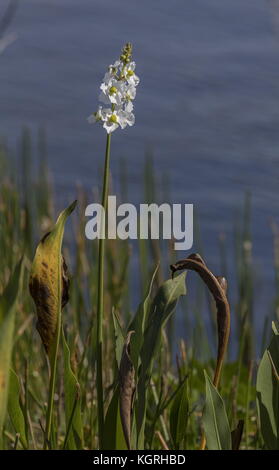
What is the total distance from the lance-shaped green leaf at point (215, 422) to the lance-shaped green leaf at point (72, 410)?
5.1 inches

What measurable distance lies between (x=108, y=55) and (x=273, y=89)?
1.72 feet

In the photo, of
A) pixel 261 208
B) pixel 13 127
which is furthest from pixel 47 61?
pixel 261 208

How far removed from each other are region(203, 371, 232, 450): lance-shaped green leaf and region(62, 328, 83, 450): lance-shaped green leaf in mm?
131

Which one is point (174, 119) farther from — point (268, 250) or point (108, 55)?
point (268, 250)

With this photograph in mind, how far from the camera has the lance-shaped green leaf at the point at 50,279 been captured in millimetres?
996

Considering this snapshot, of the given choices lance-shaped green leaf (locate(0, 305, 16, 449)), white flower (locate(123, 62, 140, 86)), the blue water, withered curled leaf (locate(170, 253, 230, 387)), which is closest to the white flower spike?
white flower (locate(123, 62, 140, 86))

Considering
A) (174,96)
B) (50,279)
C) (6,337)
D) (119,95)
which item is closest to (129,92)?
(119,95)

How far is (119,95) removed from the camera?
100 centimetres

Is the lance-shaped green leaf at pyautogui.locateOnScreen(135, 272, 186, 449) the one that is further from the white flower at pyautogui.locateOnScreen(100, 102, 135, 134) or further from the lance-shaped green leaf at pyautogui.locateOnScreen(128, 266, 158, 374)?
the white flower at pyautogui.locateOnScreen(100, 102, 135, 134)

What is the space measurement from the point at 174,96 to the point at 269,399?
2.37 m

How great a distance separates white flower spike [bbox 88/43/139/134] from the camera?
100cm

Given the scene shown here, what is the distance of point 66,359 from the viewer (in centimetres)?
108

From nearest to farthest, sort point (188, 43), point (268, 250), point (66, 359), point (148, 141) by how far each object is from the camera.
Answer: point (66, 359) < point (268, 250) < point (148, 141) < point (188, 43)

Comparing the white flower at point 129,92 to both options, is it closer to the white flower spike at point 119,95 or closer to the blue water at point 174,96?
the white flower spike at point 119,95
